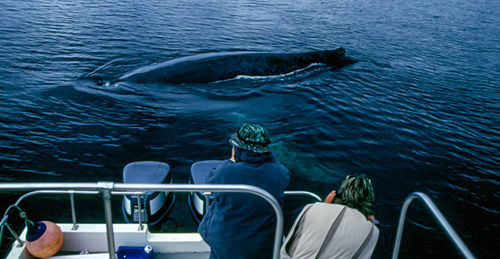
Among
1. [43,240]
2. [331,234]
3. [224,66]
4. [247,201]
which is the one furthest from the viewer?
[224,66]

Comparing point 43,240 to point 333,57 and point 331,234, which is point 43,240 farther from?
point 333,57

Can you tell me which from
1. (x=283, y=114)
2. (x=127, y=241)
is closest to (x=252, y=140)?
(x=127, y=241)

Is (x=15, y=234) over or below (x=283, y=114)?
over

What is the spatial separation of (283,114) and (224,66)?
12.8 ft

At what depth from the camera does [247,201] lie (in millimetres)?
3326

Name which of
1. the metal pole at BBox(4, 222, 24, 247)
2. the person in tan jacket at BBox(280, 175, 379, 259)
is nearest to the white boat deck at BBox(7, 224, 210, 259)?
the metal pole at BBox(4, 222, 24, 247)

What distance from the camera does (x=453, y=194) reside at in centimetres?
870

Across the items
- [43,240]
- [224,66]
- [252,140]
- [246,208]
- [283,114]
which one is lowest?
[283,114]

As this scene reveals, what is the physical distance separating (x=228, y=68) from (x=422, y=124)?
7.75 meters

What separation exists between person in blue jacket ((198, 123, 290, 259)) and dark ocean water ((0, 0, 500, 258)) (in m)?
4.77

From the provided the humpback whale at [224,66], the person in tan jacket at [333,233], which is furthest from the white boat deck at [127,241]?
the humpback whale at [224,66]

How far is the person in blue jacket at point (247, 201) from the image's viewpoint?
3342mm

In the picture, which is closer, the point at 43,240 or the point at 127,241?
the point at 43,240

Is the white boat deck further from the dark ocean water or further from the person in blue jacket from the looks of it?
the dark ocean water
